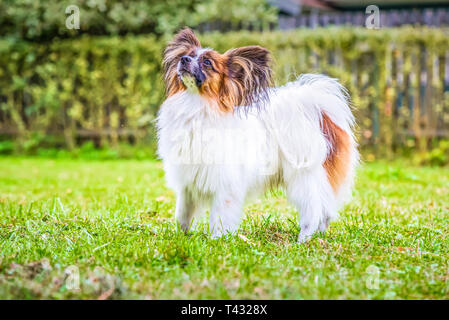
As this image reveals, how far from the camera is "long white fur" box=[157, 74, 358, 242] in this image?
12.9 feet

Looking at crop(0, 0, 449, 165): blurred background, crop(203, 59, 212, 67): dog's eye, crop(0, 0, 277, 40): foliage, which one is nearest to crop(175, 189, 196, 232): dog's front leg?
crop(203, 59, 212, 67): dog's eye

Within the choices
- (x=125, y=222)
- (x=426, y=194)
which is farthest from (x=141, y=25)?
(x=125, y=222)

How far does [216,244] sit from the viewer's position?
375 cm

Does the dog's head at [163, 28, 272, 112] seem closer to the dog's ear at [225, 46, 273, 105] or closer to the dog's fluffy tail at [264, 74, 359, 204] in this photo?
the dog's ear at [225, 46, 273, 105]

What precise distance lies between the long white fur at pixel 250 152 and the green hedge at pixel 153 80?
4728 mm

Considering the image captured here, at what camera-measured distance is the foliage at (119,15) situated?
1100 cm

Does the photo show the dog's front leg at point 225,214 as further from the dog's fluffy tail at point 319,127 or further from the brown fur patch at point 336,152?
the brown fur patch at point 336,152

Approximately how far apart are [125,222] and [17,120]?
297 inches

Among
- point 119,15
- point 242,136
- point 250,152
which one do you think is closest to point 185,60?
point 242,136

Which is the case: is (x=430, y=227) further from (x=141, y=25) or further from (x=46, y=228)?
(x=141, y=25)

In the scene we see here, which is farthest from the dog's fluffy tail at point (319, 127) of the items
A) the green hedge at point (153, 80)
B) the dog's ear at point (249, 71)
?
the green hedge at point (153, 80)

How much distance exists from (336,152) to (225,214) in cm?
95

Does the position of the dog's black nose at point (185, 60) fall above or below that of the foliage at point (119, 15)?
below

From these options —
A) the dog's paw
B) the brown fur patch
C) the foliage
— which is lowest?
the dog's paw
